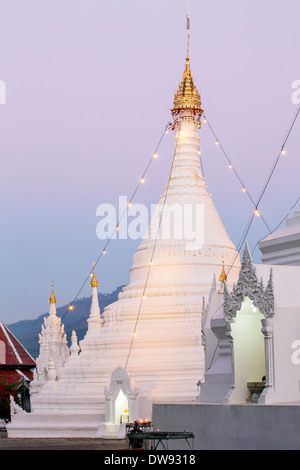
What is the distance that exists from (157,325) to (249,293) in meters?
17.4

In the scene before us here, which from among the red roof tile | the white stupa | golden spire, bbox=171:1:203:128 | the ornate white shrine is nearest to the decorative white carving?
the ornate white shrine

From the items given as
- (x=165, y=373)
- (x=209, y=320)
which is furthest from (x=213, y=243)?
(x=209, y=320)

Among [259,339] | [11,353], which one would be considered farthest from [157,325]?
[11,353]

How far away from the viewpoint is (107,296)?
479ft

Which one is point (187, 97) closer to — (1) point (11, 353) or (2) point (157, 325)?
(2) point (157, 325)

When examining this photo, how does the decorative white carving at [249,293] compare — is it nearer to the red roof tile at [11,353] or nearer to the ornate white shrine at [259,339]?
the ornate white shrine at [259,339]

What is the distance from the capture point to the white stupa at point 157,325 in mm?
34375

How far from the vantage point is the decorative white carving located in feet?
62.3

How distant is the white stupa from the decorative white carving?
12.7m

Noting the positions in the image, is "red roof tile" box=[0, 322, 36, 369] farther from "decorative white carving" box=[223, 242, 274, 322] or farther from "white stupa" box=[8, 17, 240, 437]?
"decorative white carving" box=[223, 242, 274, 322]

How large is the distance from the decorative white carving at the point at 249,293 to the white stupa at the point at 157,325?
500 inches

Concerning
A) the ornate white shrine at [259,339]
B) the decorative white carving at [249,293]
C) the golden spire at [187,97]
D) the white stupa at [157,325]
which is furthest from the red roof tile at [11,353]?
the decorative white carving at [249,293]
